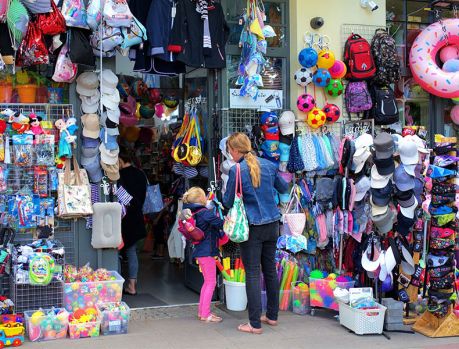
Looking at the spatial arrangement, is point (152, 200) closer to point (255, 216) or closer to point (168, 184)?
point (168, 184)

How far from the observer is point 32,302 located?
6.34m

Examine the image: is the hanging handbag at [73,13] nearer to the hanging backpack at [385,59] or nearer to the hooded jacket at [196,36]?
the hooded jacket at [196,36]

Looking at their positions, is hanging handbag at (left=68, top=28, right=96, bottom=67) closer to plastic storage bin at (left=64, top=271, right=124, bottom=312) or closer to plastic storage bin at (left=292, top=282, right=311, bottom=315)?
plastic storage bin at (left=64, top=271, right=124, bottom=312)

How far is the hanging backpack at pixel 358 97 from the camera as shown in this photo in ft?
26.0

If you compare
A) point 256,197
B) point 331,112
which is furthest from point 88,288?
point 331,112

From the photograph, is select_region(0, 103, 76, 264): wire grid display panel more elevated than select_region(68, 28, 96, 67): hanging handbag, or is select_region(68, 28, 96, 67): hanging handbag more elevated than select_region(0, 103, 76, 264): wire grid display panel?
select_region(68, 28, 96, 67): hanging handbag

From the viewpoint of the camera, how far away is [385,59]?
791 cm

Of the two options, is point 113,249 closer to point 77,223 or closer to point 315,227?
point 77,223

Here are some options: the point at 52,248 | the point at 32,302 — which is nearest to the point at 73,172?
the point at 52,248

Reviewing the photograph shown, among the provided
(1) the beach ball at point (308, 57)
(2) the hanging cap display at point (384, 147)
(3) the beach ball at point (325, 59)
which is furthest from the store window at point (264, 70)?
(2) the hanging cap display at point (384, 147)

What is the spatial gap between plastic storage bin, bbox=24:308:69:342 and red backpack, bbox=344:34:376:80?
4.38 meters

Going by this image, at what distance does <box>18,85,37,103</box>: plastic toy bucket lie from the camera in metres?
6.89

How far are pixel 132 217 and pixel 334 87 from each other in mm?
2979

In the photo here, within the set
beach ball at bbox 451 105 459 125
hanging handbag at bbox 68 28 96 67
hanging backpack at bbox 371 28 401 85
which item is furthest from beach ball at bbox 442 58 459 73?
hanging handbag at bbox 68 28 96 67
